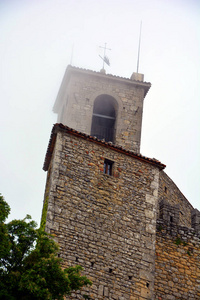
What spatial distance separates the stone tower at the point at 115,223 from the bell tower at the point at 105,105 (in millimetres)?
2864

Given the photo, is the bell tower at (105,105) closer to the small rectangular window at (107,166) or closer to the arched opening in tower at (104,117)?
the arched opening in tower at (104,117)

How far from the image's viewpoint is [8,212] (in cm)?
1405

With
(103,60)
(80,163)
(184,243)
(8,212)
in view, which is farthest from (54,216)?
(103,60)

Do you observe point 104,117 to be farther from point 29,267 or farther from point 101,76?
point 29,267

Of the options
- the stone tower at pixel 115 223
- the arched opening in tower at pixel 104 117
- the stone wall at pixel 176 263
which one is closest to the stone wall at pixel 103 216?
the stone tower at pixel 115 223

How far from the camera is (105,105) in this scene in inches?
A: 926

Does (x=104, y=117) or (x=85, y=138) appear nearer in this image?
(x=85, y=138)

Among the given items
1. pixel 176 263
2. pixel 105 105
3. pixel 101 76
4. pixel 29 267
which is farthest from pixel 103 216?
pixel 101 76

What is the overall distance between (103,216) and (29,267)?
441cm

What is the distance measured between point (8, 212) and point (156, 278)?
6.07 metres

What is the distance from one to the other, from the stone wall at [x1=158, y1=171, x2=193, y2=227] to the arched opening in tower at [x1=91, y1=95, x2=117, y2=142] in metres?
2.46

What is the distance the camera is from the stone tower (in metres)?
17.2

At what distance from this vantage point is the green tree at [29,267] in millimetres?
13352

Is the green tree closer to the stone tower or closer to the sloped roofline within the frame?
the stone tower
